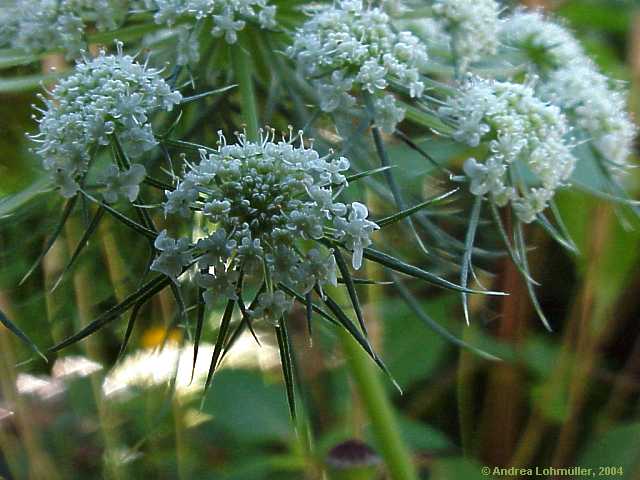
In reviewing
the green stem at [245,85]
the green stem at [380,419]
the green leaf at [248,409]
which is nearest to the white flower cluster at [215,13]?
the green stem at [245,85]

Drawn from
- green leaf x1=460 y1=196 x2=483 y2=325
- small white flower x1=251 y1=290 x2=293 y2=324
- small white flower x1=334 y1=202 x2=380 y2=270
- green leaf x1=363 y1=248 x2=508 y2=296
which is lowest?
green leaf x1=460 y1=196 x2=483 y2=325

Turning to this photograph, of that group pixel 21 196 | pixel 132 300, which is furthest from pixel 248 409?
pixel 132 300

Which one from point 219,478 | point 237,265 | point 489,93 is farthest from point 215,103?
point 219,478

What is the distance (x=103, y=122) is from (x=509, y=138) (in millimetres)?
563

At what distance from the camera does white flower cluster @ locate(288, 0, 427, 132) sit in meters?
1.04

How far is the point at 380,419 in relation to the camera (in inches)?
46.3

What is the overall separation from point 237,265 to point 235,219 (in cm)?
5

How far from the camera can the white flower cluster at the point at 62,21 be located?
Answer: 44.6 inches

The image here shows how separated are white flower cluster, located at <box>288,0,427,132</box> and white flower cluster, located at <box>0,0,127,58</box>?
0.99ft

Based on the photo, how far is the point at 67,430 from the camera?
1.81 meters

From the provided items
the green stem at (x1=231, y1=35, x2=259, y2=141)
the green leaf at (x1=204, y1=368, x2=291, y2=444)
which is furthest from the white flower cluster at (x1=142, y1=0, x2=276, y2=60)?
the green leaf at (x1=204, y1=368, x2=291, y2=444)

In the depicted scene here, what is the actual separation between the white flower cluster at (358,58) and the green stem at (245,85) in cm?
9

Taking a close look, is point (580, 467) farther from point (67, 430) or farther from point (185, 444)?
point (67, 430)

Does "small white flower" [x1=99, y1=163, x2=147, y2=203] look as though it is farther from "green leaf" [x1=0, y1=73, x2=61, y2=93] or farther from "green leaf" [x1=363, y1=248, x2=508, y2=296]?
"green leaf" [x1=0, y1=73, x2=61, y2=93]
